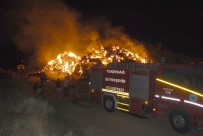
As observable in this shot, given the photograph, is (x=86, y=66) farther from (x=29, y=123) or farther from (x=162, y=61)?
(x=29, y=123)

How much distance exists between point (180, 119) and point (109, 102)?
5.15 meters

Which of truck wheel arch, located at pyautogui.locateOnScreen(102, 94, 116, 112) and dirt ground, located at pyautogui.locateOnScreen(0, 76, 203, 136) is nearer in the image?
dirt ground, located at pyautogui.locateOnScreen(0, 76, 203, 136)

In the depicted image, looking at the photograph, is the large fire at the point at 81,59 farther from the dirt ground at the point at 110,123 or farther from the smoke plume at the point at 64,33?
the dirt ground at the point at 110,123

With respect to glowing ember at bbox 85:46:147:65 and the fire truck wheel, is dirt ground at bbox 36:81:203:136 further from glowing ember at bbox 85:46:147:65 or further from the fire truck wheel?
glowing ember at bbox 85:46:147:65

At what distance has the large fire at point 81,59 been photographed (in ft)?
119

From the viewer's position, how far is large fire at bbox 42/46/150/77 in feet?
119

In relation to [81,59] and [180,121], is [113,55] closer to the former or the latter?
[81,59]

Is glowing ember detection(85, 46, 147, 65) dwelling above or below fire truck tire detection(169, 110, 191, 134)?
above

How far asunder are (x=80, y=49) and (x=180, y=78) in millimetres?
27961

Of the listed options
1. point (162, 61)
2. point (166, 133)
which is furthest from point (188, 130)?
point (162, 61)

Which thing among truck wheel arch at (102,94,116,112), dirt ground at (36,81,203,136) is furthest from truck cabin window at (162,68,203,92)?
truck wheel arch at (102,94,116,112)

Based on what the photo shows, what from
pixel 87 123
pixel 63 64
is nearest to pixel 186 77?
pixel 87 123

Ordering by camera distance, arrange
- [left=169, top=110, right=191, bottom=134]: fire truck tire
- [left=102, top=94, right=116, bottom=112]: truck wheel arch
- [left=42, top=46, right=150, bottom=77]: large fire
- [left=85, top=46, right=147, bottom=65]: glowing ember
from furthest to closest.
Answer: [left=42, top=46, right=150, bottom=77]: large fire → [left=85, top=46, right=147, bottom=65]: glowing ember → [left=102, top=94, right=116, bottom=112]: truck wheel arch → [left=169, top=110, right=191, bottom=134]: fire truck tire

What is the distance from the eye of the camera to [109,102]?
663 inches
